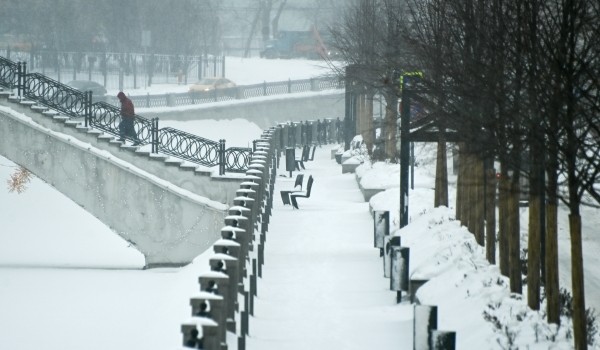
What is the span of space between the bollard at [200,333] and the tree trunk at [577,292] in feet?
11.3

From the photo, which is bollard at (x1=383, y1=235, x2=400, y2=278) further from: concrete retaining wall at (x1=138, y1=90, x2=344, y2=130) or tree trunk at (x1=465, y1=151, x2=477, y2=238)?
concrete retaining wall at (x1=138, y1=90, x2=344, y2=130)

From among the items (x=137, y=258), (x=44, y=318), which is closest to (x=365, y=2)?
(x=137, y=258)

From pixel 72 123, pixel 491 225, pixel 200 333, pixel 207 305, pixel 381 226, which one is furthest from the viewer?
pixel 72 123

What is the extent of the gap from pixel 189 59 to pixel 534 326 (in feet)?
223

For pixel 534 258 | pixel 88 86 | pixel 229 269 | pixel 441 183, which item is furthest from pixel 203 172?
pixel 88 86

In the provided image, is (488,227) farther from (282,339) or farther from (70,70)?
(70,70)

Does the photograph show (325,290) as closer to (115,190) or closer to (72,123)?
(115,190)

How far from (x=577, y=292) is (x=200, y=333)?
3805 mm

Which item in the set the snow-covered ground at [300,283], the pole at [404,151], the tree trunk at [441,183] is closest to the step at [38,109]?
the snow-covered ground at [300,283]

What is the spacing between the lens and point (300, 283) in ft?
70.1

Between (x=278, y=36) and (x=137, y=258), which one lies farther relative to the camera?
(x=278, y=36)

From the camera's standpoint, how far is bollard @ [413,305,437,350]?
47.5 feet

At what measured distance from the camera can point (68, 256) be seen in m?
40.5

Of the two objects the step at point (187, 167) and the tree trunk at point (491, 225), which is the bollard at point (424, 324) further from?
the step at point (187, 167)
